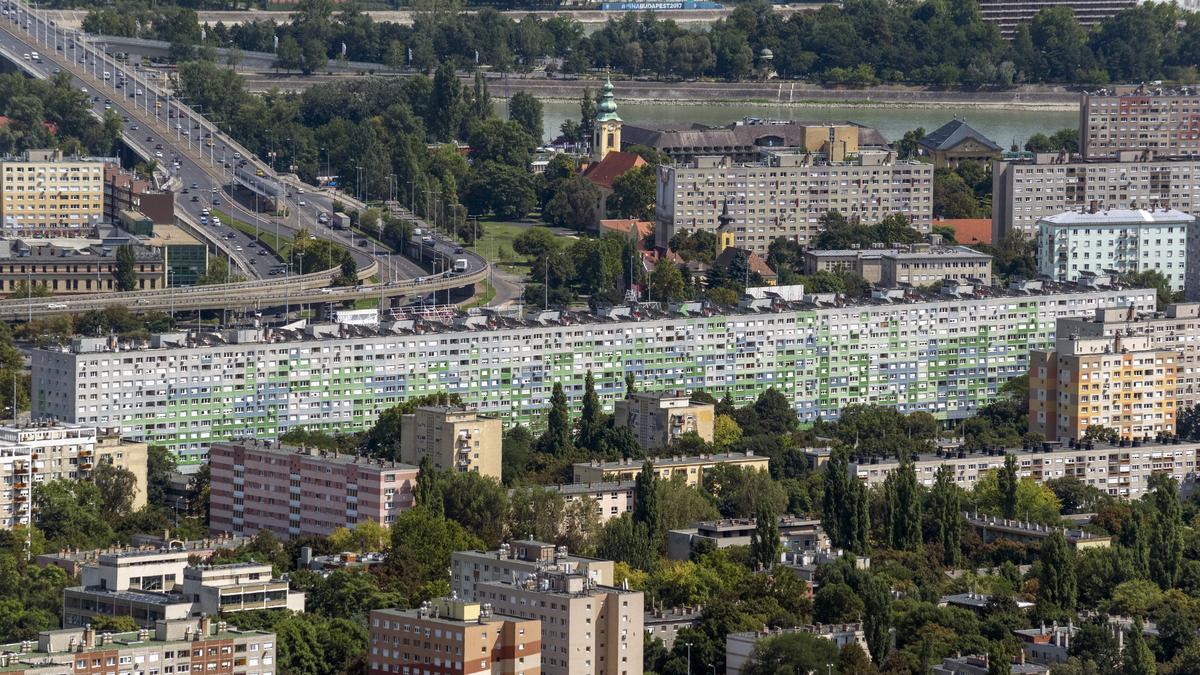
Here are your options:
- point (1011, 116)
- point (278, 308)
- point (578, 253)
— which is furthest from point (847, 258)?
point (1011, 116)

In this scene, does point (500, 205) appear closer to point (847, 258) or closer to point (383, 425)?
point (847, 258)

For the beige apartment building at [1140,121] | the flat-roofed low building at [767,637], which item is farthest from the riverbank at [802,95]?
the flat-roofed low building at [767,637]

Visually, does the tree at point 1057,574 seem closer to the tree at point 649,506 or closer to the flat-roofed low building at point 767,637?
the flat-roofed low building at point 767,637

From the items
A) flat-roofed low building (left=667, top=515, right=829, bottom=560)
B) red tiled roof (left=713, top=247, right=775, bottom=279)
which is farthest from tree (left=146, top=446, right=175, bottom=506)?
red tiled roof (left=713, top=247, right=775, bottom=279)

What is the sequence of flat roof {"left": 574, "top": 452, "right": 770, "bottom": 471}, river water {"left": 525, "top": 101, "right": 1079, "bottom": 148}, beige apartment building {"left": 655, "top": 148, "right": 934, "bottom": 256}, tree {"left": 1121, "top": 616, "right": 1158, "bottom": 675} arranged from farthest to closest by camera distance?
river water {"left": 525, "top": 101, "right": 1079, "bottom": 148}
beige apartment building {"left": 655, "top": 148, "right": 934, "bottom": 256}
flat roof {"left": 574, "top": 452, "right": 770, "bottom": 471}
tree {"left": 1121, "top": 616, "right": 1158, "bottom": 675}

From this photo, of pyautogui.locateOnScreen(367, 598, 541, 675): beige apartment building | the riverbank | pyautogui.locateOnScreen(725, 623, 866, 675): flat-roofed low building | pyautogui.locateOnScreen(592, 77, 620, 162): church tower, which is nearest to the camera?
pyautogui.locateOnScreen(367, 598, 541, 675): beige apartment building

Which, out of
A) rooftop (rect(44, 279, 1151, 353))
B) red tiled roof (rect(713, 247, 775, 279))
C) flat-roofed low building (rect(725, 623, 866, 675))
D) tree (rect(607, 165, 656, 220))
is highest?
tree (rect(607, 165, 656, 220))

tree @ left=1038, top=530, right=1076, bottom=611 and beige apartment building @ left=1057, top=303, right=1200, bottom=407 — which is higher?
beige apartment building @ left=1057, top=303, right=1200, bottom=407

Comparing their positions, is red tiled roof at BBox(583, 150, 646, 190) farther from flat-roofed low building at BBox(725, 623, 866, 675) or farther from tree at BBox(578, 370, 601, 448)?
flat-roofed low building at BBox(725, 623, 866, 675)
